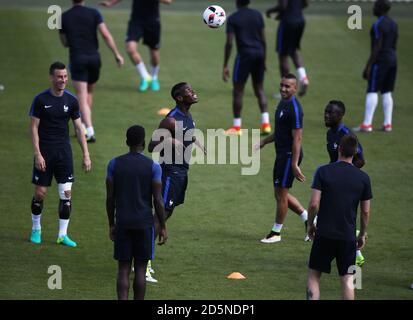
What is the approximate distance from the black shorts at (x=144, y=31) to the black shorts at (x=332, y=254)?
41.3 feet

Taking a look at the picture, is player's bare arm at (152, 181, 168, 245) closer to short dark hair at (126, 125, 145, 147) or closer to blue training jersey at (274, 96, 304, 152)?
short dark hair at (126, 125, 145, 147)

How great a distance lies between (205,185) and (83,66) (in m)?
3.67

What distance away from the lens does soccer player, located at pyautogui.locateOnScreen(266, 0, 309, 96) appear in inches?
882

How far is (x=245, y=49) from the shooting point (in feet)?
64.8

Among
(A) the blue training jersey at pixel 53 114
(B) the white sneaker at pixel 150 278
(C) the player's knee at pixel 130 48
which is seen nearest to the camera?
(B) the white sneaker at pixel 150 278

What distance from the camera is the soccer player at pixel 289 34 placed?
2239 cm

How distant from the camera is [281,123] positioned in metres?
13.9

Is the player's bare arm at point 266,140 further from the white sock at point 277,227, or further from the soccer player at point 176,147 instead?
the soccer player at point 176,147

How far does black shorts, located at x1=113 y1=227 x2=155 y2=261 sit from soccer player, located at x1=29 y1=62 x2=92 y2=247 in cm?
272

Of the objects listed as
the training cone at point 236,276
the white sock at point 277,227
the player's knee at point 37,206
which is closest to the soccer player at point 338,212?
the training cone at point 236,276

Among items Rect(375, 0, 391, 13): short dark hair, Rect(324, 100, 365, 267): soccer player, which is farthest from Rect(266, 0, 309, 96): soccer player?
Rect(324, 100, 365, 267): soccer player

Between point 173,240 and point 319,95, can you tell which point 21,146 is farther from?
point 319,95
